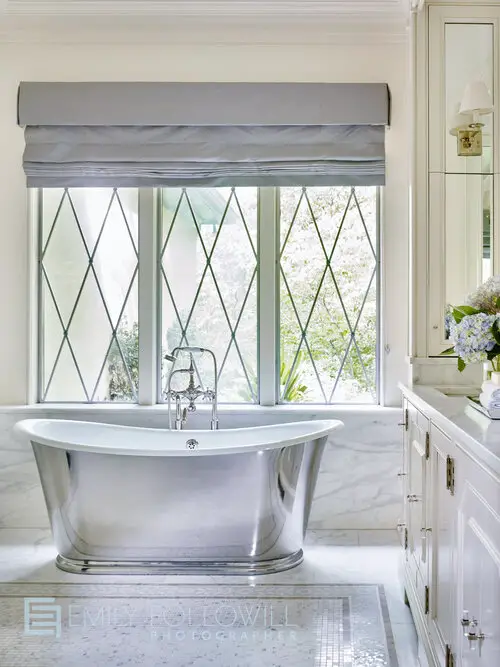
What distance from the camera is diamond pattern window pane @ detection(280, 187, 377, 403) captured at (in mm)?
3383

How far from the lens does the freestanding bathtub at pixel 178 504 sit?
2.64 meters

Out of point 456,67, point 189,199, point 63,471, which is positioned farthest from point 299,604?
point 456,67

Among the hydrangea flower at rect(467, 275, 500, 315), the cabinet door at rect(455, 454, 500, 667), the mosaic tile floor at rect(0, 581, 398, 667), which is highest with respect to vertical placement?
the hydrangea flower at rect(467, 275, 500, 315)

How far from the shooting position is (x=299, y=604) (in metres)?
2.45

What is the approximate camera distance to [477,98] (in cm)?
263

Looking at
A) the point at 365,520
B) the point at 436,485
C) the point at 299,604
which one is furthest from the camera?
the point at 365,520

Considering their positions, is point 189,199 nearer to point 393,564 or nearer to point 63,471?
point 63,471

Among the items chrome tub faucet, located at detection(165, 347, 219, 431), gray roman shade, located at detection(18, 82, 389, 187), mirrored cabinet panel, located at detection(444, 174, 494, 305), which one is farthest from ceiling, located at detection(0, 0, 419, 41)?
chrome tub faucet, located at detection(165, 347, 219, 431)

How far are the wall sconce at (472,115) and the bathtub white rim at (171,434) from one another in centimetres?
137

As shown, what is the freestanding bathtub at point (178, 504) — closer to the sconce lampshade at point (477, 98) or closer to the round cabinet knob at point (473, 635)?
the round cabinet knob at point (473, 635)

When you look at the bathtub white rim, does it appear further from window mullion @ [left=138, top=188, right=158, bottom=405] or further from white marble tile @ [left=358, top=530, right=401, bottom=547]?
white marble tile @ [left=358, top=530, right=401, bottom=547]

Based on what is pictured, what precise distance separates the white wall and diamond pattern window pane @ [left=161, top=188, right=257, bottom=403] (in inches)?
25.7

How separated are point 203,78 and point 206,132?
0.31 metres

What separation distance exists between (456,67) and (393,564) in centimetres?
228
